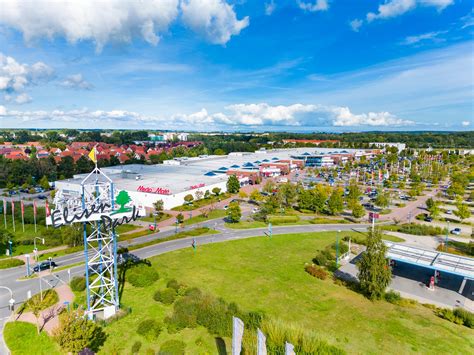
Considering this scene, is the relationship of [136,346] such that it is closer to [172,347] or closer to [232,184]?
[172,347]

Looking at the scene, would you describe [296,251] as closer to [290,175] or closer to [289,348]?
[289,348]

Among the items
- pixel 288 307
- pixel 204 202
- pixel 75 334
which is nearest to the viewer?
pixel 75 334

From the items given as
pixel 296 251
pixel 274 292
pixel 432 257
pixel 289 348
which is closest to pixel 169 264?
pixel 274 292

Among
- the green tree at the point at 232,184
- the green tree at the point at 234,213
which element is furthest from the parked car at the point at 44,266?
the green tree at the point at 232,184

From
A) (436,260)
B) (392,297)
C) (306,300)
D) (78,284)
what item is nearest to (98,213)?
(78,284)

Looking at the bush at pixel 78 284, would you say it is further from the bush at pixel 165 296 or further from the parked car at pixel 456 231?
the parked car at pixel 456 231

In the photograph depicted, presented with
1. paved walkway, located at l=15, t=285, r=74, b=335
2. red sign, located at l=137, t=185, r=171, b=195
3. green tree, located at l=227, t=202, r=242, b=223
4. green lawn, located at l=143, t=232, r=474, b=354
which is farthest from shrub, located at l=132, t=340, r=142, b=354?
red sign, located at l=137, t=185, r=171, b=195
